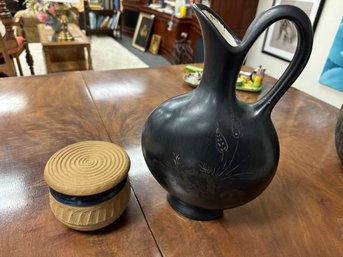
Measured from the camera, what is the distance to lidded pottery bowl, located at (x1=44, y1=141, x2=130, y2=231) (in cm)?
42

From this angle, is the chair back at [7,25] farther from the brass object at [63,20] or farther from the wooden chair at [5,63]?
the brass object at [63,20]

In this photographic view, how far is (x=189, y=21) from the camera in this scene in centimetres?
329

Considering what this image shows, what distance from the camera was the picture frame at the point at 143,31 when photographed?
411cm

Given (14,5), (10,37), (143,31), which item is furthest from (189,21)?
(14,5)

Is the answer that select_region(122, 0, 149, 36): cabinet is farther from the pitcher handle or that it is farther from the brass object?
the pitcher handle

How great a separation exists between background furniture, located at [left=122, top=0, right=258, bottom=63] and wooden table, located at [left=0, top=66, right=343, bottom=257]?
6.09ft

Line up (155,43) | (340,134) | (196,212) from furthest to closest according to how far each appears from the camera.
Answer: (155,43)
(340,134)
(196,212)

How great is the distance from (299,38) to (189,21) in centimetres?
311

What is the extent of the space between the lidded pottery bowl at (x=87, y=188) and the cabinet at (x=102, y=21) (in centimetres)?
491

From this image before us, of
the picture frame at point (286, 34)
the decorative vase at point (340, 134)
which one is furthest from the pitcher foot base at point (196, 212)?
the picture frame at point (286, 34)

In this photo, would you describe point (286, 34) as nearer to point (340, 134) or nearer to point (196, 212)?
point (340, 134)

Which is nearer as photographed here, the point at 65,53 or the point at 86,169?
the point at 86,169

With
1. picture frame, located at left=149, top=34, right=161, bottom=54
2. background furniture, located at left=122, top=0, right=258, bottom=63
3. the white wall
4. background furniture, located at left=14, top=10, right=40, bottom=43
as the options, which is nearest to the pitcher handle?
the white wall

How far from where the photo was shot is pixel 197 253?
44 centimetres
